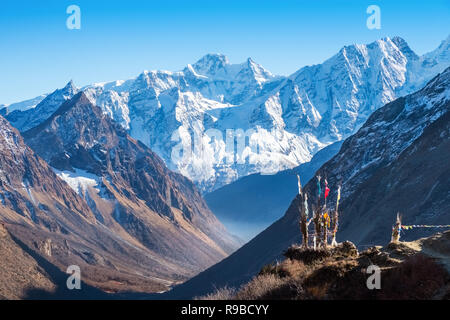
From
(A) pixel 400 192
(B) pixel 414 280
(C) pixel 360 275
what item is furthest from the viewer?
(A) pixel 400 192

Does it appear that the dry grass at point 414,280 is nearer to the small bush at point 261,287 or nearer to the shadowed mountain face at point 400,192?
the small bush at point 261,287

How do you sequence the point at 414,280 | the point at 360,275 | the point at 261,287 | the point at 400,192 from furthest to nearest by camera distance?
the point at 400,192
the point at 261,287
the point at 360,275
the point at 414,280

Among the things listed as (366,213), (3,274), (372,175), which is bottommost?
(3,274)

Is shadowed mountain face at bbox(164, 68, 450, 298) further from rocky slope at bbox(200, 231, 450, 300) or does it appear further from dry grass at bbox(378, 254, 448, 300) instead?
dry grass at bbox(378, 254, 448, 300)

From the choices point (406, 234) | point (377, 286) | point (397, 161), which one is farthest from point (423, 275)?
point (397, 161)

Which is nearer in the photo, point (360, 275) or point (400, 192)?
point (360, 275)

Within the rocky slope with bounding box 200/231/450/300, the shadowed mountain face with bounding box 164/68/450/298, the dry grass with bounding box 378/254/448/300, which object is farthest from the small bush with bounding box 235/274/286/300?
the shadowed mountain face with bounding box 164/68/450/298

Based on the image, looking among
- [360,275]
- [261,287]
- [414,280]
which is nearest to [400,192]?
[261,287]

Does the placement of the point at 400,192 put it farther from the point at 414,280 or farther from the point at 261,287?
the point at 414,280

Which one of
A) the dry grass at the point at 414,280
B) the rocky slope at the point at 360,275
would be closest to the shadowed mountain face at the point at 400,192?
the rocky slope at the point at 360,275
